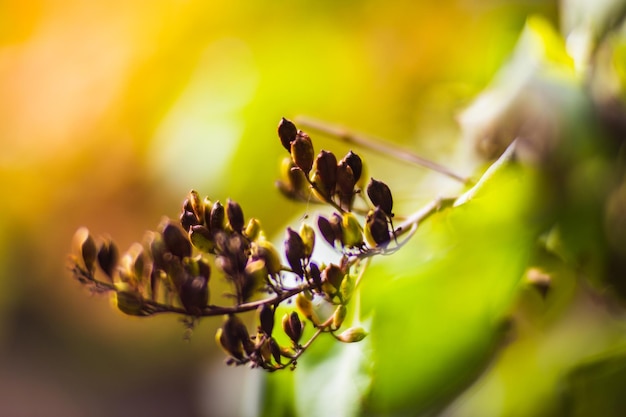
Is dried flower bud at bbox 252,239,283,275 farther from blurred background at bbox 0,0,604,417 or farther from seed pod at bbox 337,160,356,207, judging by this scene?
blurred background at bbox 0,0,604,417

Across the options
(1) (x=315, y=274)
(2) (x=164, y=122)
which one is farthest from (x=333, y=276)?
(2) (x=164, y=122)

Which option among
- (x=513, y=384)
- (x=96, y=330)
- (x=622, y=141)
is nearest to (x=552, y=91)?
(x=622, y=141)

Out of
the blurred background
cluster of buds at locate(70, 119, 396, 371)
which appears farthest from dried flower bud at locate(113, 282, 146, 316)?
the blurred background

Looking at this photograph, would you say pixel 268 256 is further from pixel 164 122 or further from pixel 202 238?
pixel 164 122

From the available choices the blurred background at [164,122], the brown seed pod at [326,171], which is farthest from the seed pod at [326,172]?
the blurred background at [164,122]

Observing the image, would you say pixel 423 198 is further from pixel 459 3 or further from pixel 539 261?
pixel 459 3

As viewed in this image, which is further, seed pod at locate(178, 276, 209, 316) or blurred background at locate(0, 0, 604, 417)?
blurred background at locate(0, 0, 604, 417)
